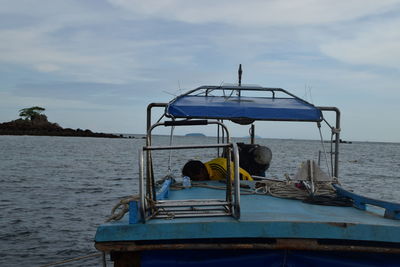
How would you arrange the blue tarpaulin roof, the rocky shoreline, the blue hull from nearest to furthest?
the blue hull, the blue tarpaulin roof, the rocky shoreline

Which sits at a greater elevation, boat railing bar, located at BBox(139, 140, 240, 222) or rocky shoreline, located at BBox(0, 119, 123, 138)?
rocky shoreline, located at BBox(0, 119, 123, 138)

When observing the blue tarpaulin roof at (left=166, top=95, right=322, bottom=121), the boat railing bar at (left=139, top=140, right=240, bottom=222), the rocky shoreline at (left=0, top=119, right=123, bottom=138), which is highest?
the rocky shoreline at (left=0, top=119, right=123, bottom=138)

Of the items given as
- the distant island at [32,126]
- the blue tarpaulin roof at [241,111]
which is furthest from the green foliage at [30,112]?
the blue tarpaulin roof at [241,111]

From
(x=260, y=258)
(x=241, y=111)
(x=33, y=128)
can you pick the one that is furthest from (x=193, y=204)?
(x=33, y=128)

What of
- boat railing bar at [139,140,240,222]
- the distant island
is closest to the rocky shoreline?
the distant island

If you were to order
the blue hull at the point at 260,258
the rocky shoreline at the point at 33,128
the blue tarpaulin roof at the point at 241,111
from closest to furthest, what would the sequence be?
the blue hull at the point at 260,258, the blue tarpaulin roof at the point at 241,111, the rocky shoreline at the point at 33,128

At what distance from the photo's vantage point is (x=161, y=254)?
412cm

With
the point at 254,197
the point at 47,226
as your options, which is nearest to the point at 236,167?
the point at 254,197

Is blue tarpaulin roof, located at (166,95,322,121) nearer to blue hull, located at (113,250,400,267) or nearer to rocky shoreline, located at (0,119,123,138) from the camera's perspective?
blue hull, located at (113,250,400,267)

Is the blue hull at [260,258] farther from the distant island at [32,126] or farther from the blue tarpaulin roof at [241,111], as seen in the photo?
the distant island at [32,126]

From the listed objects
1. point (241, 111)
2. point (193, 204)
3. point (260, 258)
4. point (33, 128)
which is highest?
point (33, 128)

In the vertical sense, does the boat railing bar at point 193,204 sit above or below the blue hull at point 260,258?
above

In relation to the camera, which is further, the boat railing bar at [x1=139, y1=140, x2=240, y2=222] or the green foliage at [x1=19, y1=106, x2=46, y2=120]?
the green foliage at [x1=19, y1=106, x2=46, y2=120]

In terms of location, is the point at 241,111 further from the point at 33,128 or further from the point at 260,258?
the point at 33,128
